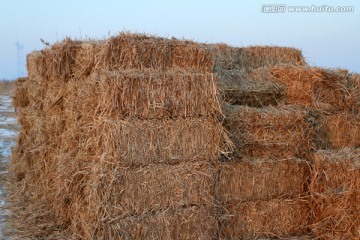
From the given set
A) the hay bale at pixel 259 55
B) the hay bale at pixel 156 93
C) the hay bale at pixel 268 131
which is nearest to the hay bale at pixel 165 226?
the hay bale at pixel 268 131

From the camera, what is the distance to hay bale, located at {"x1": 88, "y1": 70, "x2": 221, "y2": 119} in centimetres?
509

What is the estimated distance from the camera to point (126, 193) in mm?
5152

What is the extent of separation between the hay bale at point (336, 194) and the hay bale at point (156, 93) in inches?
64.4

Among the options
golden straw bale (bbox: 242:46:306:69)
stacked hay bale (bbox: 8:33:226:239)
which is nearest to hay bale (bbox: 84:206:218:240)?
stacked hay bale (bbox: 8:33:226:239)

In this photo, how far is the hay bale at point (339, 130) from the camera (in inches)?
260

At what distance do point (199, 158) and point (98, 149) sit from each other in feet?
3.88

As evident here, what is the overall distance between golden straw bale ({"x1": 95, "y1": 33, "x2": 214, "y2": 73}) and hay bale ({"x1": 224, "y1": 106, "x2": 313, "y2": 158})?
2.50 feet

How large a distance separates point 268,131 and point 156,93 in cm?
170

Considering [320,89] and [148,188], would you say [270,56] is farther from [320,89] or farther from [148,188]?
[148,188]

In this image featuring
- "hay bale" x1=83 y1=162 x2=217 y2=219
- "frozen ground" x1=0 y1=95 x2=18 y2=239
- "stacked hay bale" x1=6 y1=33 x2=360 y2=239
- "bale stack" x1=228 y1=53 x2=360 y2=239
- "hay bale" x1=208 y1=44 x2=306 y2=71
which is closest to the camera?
"hay bale" x1=83 y1=162 x2=217 y2=219

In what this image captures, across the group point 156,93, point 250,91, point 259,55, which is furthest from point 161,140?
point 259,55

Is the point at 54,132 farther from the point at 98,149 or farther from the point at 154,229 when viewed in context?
the point at 154,229

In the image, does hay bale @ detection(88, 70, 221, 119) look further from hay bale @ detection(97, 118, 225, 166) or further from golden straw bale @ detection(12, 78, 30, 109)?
golden straw bale @ detection(12, 78, 30, 109)

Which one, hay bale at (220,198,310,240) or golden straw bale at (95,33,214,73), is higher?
golden straw bale at (95,33,214,73)
